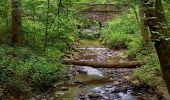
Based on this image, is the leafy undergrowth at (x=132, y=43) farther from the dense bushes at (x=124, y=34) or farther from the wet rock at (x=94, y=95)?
the wet rock at (x=94, y=95)

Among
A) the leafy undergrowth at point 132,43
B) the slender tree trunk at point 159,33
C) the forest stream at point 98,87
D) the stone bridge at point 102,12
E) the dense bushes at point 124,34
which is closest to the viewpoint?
the slender tree trunk at point 159,33

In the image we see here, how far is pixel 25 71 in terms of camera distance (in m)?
11.2

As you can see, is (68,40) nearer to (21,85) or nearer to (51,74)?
(51,74)

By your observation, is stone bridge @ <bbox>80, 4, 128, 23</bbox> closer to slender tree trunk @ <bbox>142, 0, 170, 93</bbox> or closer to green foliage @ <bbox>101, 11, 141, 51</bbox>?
green foliage @ <bbox>101, 11, 141, 51</bbox>

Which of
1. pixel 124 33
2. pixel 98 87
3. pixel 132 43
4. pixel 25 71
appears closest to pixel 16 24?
pixel 25 71

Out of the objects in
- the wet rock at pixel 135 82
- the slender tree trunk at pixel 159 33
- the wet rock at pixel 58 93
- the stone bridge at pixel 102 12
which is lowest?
the wet rock at pixel 58 93

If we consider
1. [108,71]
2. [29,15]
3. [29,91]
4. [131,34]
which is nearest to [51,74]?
[29,91]

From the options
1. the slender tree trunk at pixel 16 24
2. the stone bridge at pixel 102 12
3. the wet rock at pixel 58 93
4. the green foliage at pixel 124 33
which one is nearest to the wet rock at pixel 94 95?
the wet rock at pixel 58 93

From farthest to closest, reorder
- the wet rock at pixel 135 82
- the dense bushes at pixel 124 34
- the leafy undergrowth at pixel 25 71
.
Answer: the dense bushes at pixel 124 34 < the wet rock at pixel 135 82 < the leafy undergrowth at pixel 25 71

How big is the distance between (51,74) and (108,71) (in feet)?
11.3

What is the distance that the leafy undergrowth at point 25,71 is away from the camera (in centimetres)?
1019

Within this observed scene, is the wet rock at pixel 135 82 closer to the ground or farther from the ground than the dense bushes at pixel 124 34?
closer to the ground

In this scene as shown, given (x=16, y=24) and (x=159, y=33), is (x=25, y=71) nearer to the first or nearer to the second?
(x=16, y=24)

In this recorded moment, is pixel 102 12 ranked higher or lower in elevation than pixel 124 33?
higher
